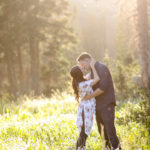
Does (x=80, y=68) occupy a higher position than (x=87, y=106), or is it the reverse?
(x=80, y=68)

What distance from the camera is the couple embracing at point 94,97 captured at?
5492 millimetres

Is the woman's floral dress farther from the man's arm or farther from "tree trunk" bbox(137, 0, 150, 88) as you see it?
"tree trunk" bbox(137, 0, 150, 88)

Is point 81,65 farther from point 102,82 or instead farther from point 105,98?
point 105,98

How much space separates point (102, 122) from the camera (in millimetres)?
5785

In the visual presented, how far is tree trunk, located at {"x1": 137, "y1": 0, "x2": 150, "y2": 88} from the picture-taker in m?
13.8

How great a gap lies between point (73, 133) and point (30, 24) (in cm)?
1693

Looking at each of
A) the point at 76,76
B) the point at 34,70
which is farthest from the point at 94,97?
the point at 34,70

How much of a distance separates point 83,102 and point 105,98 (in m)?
0.48

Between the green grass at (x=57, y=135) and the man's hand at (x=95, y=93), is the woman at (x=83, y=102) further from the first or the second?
the green grass at (x=57, y=135)

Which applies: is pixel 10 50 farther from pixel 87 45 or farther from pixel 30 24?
pixel 87 45

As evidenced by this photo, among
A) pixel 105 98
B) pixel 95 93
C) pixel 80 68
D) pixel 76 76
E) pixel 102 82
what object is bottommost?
pixel 105 98

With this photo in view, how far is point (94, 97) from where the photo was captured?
18.7 ft

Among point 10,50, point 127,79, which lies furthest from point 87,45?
point 127,79

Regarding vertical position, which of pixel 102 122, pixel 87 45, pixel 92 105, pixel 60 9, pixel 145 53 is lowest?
pixel 102 122
